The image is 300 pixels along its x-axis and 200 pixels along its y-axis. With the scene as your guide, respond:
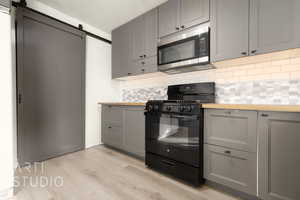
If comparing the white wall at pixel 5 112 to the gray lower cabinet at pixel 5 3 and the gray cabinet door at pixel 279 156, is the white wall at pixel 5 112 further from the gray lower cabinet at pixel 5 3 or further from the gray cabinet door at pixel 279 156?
the gray cabinet door at pixel 279 156

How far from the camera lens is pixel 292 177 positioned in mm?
1039

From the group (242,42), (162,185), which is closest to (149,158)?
(162,185)

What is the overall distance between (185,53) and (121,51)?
4.76 feet

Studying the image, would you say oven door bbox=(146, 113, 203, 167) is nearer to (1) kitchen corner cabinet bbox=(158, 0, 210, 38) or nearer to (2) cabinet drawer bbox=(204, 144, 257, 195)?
(2) cabinet drawer bbox=(204, 144, 257, 195)

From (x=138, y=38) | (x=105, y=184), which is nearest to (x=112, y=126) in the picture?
(x=105, y=184)

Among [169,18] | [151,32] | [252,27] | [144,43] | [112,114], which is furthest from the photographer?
[112,114]

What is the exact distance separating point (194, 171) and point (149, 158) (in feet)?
2.16

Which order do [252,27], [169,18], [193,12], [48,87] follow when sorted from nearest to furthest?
1. [252,27]
2. [193,12]
3. [169,18]
4. [48,87]

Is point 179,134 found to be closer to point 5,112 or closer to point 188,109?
point 188,109

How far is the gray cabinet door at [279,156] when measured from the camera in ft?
3.37

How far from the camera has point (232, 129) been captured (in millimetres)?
1312

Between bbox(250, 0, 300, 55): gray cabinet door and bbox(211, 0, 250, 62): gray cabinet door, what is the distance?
0.07 m

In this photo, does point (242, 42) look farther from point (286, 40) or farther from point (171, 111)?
point (171, 111)

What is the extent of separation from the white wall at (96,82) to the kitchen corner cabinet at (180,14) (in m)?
1.48
